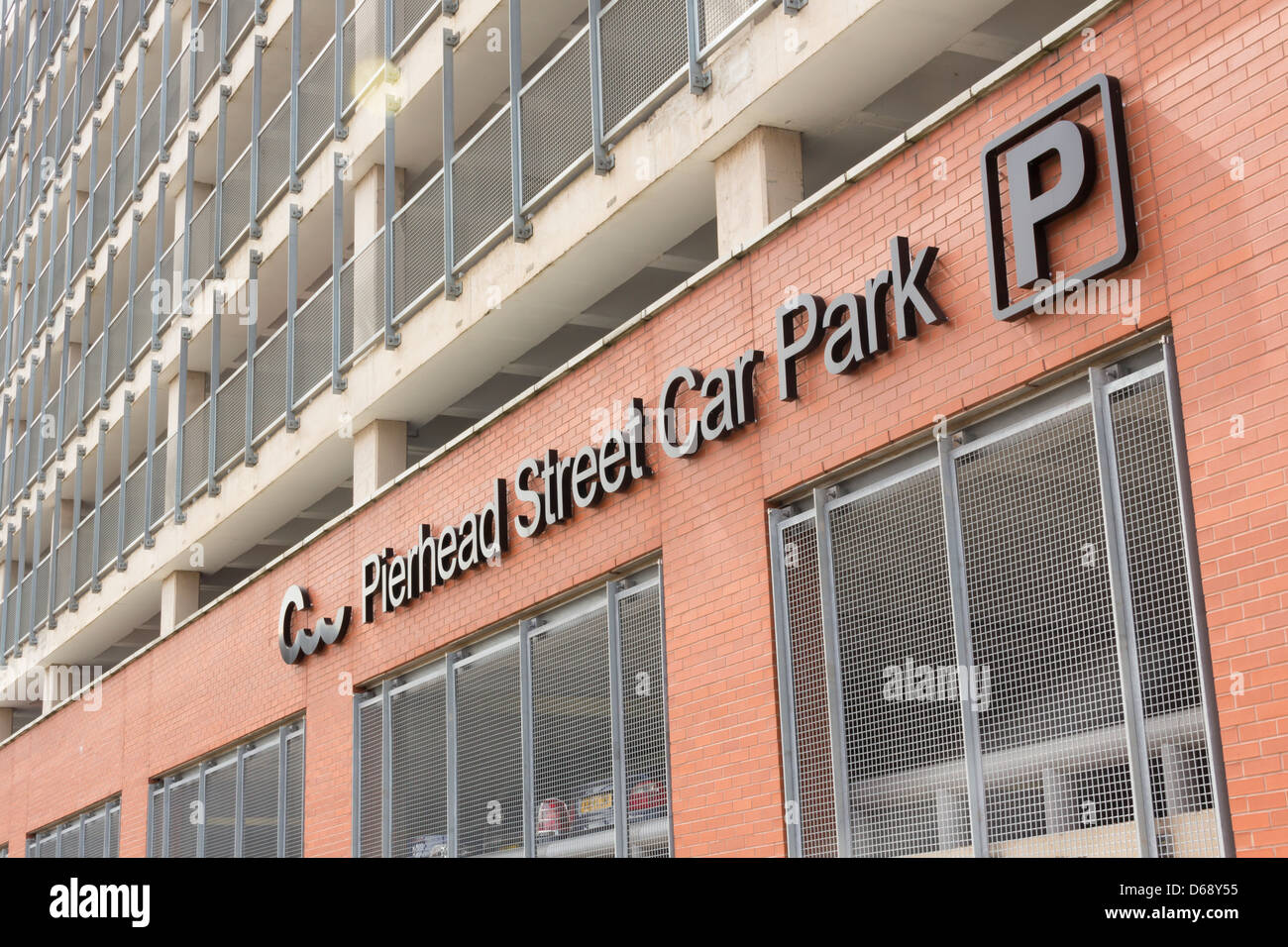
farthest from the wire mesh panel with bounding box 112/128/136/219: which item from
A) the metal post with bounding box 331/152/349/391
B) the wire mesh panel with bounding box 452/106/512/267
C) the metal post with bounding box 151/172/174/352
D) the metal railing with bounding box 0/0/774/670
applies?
the wire mesh panel with bounding box 452/106/512/267

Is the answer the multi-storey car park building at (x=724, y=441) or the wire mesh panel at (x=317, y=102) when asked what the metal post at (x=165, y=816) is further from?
the wire mesh panel at (x=317, y=102)

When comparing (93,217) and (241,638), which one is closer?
(241,638)

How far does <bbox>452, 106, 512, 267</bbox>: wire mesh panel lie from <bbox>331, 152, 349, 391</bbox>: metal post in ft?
9.08

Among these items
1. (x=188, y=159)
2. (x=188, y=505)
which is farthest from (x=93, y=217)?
(x=188, y=505)

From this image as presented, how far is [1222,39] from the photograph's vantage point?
8.32m

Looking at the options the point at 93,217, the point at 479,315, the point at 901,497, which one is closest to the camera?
the point at 901,497

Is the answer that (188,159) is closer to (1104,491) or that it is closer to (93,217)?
(93,217)

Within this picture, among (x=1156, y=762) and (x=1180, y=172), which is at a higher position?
(x=1180, y=172)

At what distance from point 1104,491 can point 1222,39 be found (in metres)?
2.40

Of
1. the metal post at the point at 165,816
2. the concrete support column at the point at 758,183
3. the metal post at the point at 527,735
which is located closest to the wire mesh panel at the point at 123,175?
the metal post at the point at 165,816

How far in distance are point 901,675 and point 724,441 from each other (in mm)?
2461

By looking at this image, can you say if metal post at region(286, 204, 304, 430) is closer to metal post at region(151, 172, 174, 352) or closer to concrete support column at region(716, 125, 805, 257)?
metal post at region(151, 172, 174, 352)
